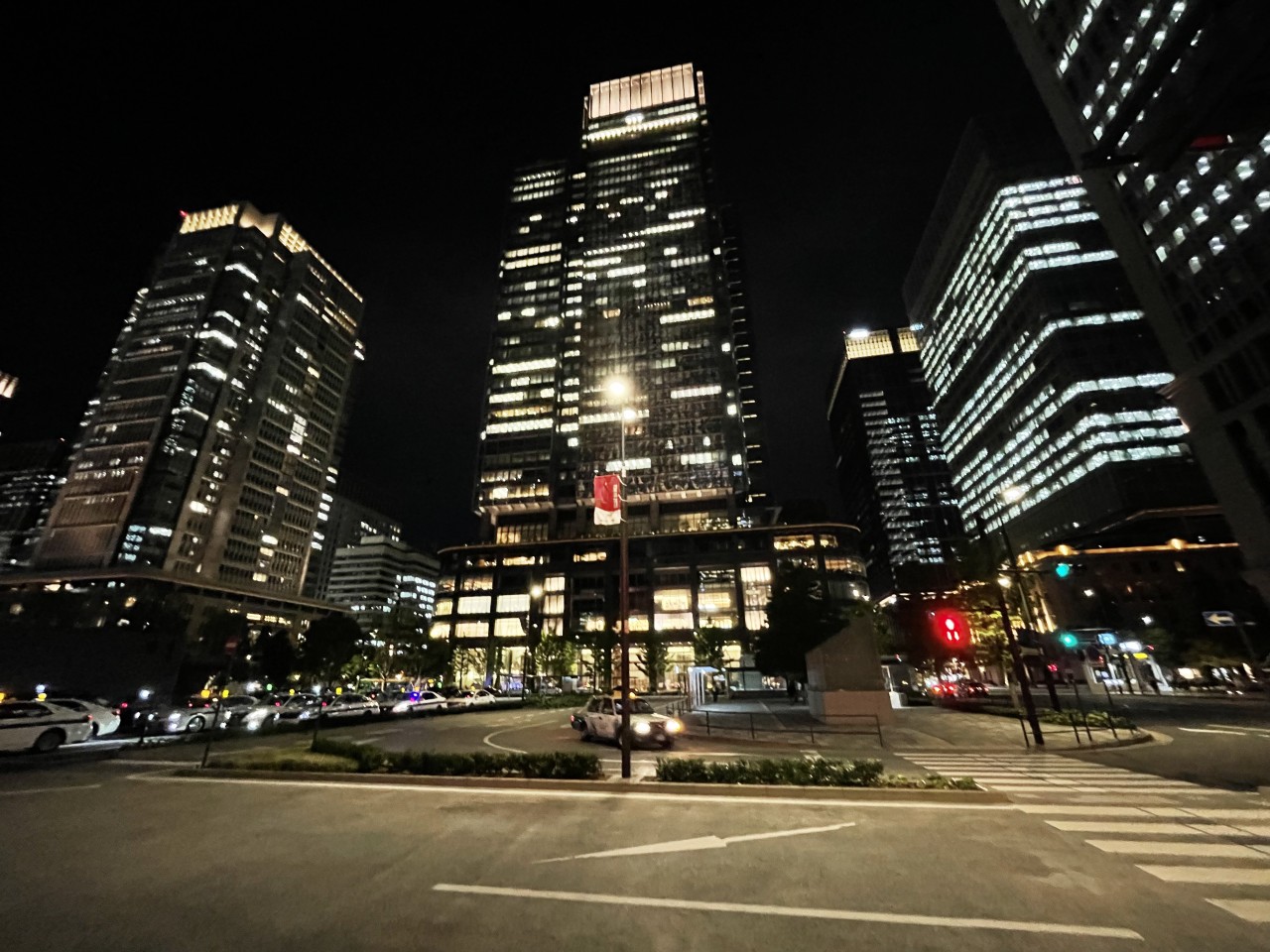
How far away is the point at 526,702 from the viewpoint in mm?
48031

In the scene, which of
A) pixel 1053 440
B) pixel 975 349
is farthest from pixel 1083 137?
pixel 975 349

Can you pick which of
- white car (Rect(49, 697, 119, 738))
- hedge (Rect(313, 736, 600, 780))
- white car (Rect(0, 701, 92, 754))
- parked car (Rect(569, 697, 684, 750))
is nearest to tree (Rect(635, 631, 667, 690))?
parked car (Rect(569, 697, 684, 750))

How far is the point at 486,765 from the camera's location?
45.1 feet

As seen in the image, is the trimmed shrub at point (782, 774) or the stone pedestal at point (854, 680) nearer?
the trimmed shrub at point (782, 774)

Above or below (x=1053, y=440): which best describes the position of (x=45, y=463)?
above

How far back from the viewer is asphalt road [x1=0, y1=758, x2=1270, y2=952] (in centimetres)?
535

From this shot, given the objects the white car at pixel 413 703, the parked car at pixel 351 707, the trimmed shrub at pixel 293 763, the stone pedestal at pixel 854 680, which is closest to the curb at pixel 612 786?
the trimmed shrub at pixel 293 763

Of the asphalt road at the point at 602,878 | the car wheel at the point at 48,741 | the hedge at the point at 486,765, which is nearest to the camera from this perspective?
the asphalt road at the point at 602,878

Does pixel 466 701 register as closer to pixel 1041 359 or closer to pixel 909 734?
pixel 909 734

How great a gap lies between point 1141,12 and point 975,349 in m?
82.2

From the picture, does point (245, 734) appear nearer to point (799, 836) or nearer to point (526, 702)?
point (799, 836)

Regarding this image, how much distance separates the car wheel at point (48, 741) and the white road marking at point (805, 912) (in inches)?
911

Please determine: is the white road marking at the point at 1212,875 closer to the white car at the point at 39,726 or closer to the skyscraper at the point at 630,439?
the white car at the point at 39,726

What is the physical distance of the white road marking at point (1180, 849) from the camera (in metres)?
7.51
